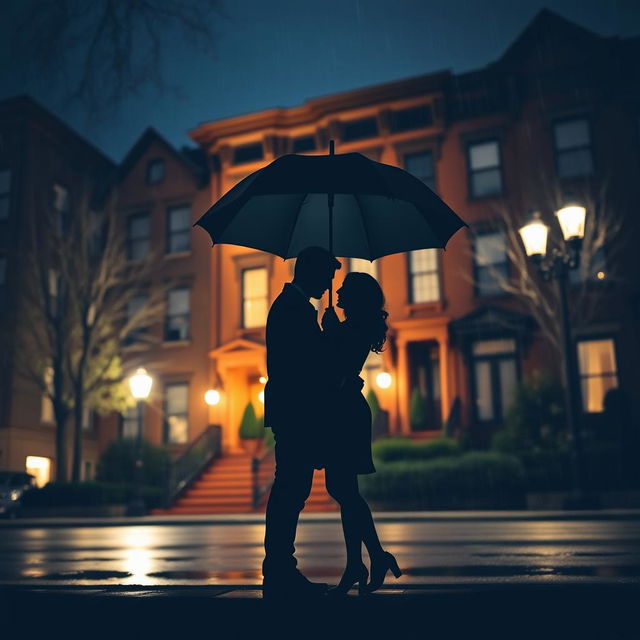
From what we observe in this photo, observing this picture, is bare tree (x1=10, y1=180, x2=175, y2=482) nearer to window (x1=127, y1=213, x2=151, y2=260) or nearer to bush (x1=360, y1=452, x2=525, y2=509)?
window (x1=127, y1=213, x2=151, y2=260)

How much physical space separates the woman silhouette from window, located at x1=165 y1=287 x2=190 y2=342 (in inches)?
1000

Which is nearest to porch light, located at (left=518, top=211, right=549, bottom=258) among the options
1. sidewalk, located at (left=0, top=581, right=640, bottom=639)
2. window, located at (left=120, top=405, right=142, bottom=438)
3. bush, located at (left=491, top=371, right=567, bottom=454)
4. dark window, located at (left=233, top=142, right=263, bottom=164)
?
bush, located at (left=491, top=371, right=567, bottom=454)

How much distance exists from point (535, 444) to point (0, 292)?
1913 cm

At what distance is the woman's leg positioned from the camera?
416 centimetres

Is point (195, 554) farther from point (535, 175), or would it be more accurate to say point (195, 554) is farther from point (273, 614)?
point (535, 175)

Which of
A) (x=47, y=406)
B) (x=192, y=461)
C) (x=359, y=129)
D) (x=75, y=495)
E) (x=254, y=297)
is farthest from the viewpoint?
(x=47, y=406)

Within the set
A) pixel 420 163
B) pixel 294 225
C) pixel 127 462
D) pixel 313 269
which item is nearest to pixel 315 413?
pixel 313 269

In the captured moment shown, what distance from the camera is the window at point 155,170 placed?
30800mm

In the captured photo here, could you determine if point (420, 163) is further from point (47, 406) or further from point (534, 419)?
point (47, 406)

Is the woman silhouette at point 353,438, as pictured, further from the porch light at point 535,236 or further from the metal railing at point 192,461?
the metal railing at point 192,461

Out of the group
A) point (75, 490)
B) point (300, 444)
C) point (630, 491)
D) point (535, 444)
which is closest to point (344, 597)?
point (300, 444)

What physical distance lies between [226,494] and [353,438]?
1876cm

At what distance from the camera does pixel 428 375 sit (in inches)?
1030

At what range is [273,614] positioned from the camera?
365cm
